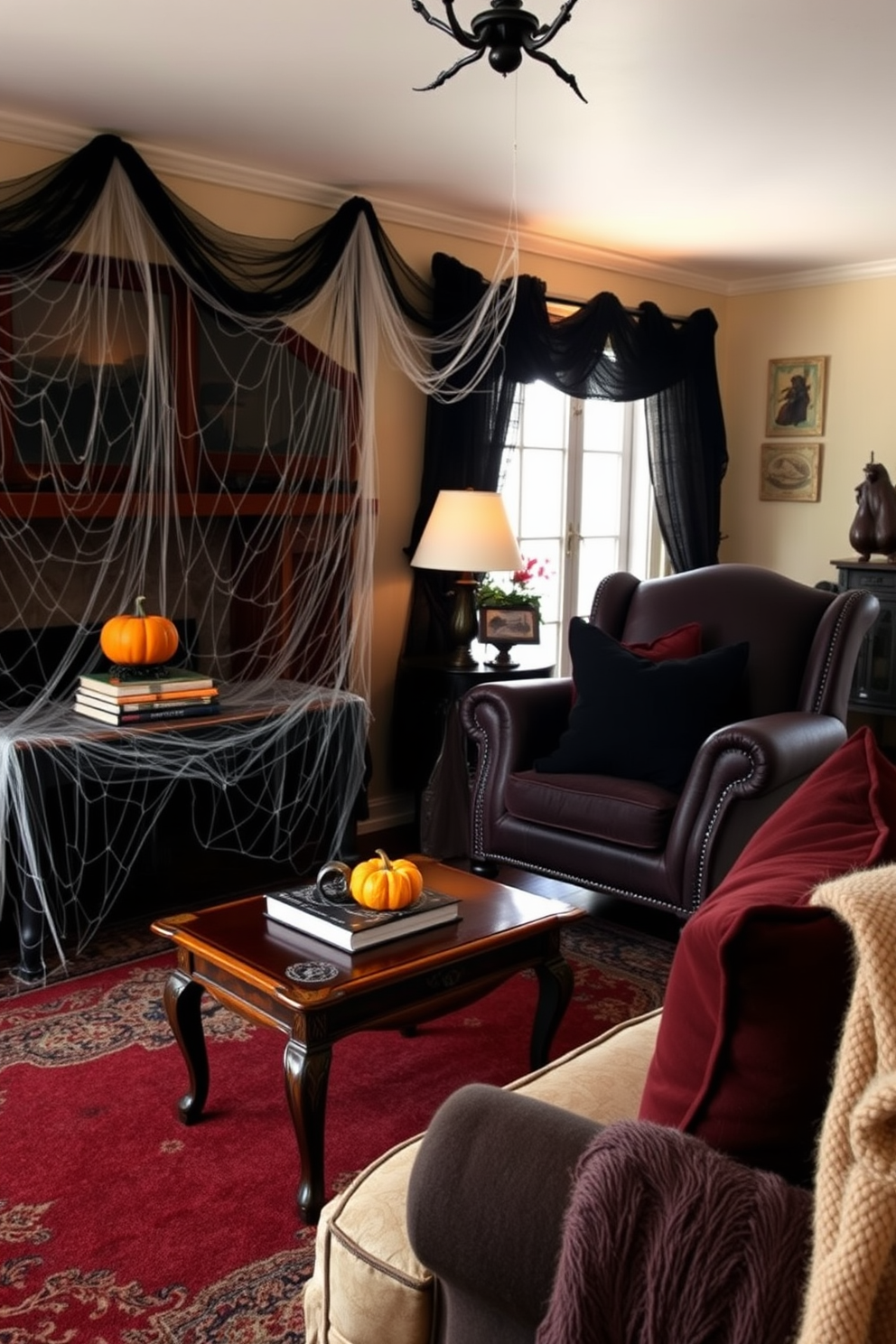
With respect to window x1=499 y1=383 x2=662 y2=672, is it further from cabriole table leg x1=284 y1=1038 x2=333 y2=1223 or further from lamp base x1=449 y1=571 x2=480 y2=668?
cabriole table leg x1=284 y1=1038 x2=333 y2=1223

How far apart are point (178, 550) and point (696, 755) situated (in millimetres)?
1712

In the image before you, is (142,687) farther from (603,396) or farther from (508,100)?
(603,396)

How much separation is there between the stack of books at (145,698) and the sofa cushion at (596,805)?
35.8 inches

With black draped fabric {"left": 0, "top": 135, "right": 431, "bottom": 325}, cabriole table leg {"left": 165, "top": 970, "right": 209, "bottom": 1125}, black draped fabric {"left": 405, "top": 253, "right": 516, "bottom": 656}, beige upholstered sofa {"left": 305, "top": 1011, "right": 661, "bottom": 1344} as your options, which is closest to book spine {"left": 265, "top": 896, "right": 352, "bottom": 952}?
cabriole table leg {"left": 165, "top": 970, "right": 209, "bottom": 1125}

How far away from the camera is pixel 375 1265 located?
4.25 ft

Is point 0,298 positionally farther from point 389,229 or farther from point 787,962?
point 787,962

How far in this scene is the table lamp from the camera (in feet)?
13.3

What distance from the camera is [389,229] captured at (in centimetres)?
431

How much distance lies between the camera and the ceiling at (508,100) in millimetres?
2668

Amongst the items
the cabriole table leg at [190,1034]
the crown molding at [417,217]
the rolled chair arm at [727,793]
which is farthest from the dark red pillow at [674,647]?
the cabriole table leg at [190,1034]

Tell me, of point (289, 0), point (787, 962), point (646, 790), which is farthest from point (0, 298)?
point (787, 962)

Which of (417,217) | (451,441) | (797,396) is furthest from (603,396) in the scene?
(797,396)

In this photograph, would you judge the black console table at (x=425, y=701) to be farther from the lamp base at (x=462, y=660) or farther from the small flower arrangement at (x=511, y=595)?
the small flower arrangement at (x=511, y=595)

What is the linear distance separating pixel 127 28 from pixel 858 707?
406 cm
